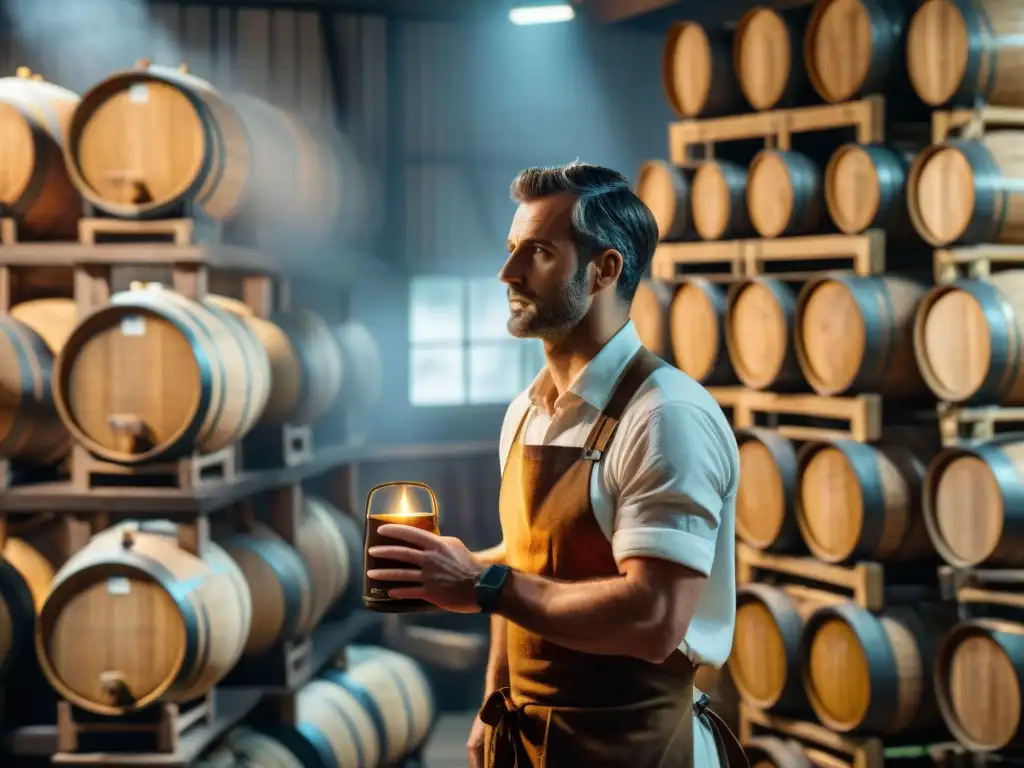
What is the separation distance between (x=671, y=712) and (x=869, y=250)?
3.74 m

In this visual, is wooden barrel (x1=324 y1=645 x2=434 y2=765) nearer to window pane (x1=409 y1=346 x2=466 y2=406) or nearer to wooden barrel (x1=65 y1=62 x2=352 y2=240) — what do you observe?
window pane (x1=409 y1=346 x2=466 y2=406)

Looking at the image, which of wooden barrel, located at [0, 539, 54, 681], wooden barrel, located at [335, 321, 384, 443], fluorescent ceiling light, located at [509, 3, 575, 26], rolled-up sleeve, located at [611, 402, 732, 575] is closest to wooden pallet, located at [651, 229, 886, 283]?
wooden barrel, located at [335, 321, 384, 443]

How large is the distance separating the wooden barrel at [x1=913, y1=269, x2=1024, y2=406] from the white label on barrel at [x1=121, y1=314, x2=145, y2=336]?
121 inches

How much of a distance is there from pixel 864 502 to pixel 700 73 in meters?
2.36

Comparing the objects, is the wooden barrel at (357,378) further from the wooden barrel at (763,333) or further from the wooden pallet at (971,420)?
the wooden pallet at (971,420)

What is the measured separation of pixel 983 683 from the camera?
5.16 m

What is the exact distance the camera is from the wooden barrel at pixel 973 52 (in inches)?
209

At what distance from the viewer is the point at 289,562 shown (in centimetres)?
588

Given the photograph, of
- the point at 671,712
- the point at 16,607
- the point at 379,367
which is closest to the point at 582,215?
the point at 671,712

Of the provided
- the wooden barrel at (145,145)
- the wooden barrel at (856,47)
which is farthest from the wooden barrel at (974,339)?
the wooden barrel at (145,145)

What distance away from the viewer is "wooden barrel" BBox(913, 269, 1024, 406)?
5.09 metres

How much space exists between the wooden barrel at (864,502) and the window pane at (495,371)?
12.7 ft

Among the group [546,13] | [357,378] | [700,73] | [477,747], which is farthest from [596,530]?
[546,13]

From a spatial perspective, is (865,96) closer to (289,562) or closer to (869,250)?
(869,250)
